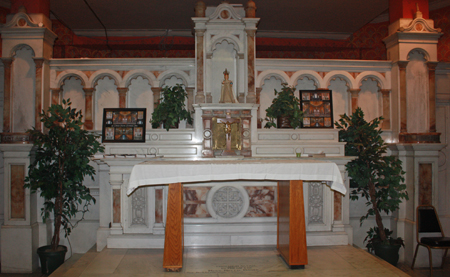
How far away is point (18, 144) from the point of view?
18.1 feet

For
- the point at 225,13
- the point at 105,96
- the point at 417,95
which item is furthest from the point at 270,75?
the point at 105,96

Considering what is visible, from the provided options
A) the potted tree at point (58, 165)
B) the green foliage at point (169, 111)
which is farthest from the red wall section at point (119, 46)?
the potted tree at point (58, 165)

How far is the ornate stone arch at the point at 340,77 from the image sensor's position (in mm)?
6203

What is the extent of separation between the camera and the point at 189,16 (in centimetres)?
732

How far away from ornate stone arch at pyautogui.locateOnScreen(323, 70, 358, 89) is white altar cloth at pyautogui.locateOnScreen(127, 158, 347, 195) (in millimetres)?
2892

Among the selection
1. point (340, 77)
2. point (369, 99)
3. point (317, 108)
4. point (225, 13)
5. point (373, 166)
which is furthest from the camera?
point (369, 99)

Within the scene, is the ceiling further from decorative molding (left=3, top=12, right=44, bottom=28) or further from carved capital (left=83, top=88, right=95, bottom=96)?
carved capital (left=83, top=88, right=95, bottom=96)

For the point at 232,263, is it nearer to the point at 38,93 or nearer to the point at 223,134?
the point at 223,134

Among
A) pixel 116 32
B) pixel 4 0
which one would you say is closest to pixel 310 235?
pixel 116 32

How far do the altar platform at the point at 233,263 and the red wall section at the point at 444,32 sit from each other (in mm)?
5007

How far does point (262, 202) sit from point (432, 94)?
3919 mm

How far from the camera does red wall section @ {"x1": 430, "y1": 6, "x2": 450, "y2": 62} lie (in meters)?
6.91

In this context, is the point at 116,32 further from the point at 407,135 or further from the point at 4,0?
the point at 407,135

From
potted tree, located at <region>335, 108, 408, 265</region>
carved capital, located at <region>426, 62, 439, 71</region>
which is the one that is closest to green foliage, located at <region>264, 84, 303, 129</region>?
potted tree, located at <region>335, 108, 408, 265</region>
